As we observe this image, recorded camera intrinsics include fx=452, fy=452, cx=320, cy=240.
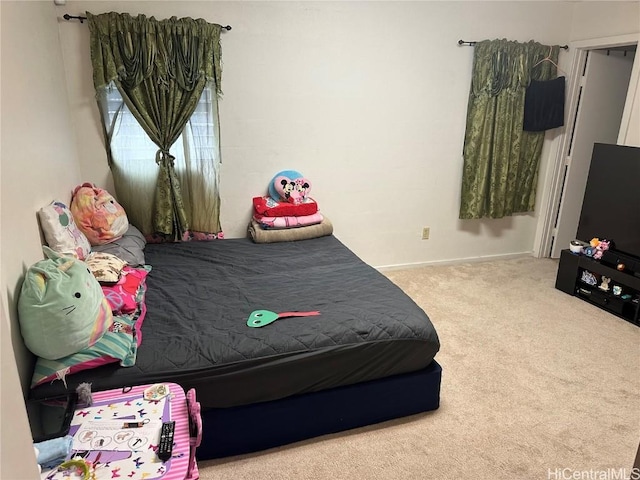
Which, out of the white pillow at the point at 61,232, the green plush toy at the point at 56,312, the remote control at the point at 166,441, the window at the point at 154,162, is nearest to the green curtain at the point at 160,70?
A: the window at the point at 154,162

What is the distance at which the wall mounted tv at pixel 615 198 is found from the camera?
10.5 feet

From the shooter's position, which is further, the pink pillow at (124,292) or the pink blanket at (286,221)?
the pink blanket at (286,221)

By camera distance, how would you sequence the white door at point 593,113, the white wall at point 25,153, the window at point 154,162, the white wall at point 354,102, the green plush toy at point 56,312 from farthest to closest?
the white door at point 593,113
the white wall at point 354,102
the window at point 154,162
the green plush toy at point 56,312
the white wall at point 25,153

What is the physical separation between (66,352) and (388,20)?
3.19 meters

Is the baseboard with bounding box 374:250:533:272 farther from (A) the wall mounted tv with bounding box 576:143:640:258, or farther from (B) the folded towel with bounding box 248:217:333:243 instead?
(A) the wall mounted tv with bounding box 576:143:640:258

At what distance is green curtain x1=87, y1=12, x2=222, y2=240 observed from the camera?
293 cm

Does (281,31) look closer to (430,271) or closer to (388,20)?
(388,20)

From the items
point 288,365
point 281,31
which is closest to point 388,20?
point 281,31

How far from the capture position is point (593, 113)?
13.5 feet

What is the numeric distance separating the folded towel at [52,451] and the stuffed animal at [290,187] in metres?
2.41

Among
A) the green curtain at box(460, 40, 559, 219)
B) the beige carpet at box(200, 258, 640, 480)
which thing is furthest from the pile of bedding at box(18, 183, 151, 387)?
the green curtain at box(460, 40, 559, 219)

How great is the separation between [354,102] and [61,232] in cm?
238

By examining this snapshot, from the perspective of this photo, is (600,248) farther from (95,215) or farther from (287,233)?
(95,215)

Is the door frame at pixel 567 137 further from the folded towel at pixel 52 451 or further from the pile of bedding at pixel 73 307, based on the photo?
the folded towel at pixel 52 451
